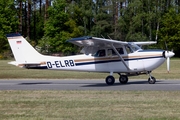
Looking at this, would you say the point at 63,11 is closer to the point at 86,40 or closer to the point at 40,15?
the point at 40,15

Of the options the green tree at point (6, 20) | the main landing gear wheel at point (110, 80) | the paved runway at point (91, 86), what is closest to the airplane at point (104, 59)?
the main landing gear wheel at point (110, 80)

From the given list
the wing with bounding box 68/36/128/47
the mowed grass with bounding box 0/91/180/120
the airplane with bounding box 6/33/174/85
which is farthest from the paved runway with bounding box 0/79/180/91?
the mowed grass with bounding box 0/91/180/120

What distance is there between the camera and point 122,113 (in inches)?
448

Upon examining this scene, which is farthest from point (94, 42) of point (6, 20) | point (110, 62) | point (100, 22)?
point (100, 22)

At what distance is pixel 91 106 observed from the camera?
1269 cm

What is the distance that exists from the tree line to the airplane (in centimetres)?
4497

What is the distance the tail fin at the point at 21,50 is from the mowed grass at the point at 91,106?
18.9 ft

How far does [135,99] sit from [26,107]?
3755mm

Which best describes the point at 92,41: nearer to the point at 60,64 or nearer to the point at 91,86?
the point at 91,86

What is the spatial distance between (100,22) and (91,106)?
203 feet

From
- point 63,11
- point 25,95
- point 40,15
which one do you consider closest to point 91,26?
point 63,11

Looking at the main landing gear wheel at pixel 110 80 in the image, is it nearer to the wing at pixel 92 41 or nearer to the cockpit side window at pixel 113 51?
the cockpit side window at pixel 113 51

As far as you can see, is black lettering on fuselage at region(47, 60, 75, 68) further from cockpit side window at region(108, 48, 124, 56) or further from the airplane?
cockpit side window at region(108, 48, 124, 56)

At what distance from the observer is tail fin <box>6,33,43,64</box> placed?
2180 cm
